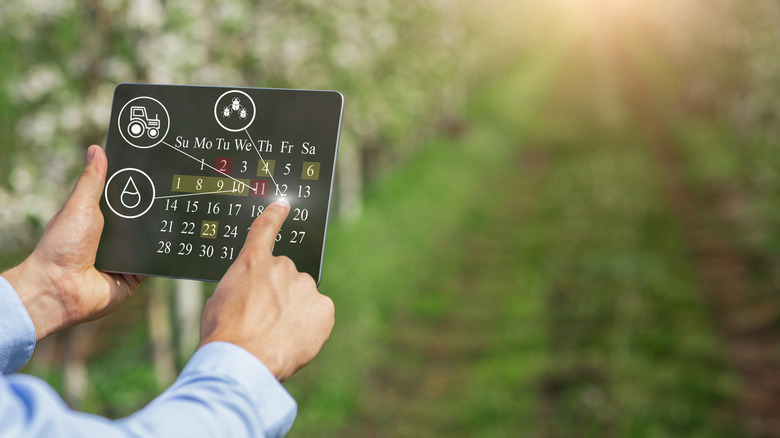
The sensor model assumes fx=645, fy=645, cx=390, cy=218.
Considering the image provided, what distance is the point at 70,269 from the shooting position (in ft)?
6.72

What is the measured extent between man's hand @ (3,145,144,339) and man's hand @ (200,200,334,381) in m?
0.65

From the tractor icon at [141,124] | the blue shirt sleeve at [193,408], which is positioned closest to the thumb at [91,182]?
the tractor icon at [141,124]

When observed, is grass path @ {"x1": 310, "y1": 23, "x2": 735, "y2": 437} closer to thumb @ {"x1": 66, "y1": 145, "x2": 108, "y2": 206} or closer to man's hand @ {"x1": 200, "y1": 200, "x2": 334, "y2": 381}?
thumb @ {"x1": 66, "y1": 145, "x2": 108, "y2": 206}

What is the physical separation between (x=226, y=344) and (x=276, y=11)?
22.3ft

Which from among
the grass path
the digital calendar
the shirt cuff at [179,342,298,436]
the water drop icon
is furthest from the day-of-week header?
the grass path

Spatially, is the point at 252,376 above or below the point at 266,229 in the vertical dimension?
below

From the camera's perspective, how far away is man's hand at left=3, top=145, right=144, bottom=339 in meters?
1.99

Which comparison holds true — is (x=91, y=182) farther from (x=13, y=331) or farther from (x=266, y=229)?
(x=266, y=229)

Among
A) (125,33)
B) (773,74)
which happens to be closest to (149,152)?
(125,33)

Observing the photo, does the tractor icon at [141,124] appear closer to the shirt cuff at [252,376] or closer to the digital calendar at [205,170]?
the digital calendar at [205,170]

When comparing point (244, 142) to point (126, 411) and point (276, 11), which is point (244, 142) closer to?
point (126, 411)

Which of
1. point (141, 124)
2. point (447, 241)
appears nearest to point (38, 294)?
point (141, 124)

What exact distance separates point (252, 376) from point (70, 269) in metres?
0.99

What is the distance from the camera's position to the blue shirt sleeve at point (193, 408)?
1101mm
